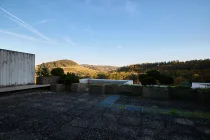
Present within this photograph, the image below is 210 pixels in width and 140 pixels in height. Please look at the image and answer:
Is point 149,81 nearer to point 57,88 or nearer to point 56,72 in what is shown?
point 57,88

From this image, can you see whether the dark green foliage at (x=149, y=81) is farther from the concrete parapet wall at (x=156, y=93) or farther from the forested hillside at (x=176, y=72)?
the forested hillside at (x=176, y=72)

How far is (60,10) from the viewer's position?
7.09 m

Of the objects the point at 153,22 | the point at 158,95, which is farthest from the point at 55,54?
the point at 158,95

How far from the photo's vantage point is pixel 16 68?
5301 millimetres

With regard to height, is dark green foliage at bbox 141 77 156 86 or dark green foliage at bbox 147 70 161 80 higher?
dark green foliage at bbox 147 70 161 80

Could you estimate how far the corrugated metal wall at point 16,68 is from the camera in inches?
188

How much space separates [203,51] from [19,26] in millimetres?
14072

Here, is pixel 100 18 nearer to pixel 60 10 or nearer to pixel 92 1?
pixel 92 1

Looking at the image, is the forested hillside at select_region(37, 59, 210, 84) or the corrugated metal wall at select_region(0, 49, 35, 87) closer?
the corrugated metal wall at select_region(0, 49, 35, 87)

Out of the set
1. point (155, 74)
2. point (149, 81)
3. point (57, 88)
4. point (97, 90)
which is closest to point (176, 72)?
point (155, 74)

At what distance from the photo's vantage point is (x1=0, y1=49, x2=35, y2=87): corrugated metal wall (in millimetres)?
4784

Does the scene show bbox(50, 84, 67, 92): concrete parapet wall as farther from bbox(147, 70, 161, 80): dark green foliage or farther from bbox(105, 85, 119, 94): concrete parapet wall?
bbox(147, 70, 161, 80): dark green foliage

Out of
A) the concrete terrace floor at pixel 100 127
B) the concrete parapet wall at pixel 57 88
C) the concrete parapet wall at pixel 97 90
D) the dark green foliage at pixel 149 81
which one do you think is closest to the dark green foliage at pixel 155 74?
the dark green foliage at pixel 149 81

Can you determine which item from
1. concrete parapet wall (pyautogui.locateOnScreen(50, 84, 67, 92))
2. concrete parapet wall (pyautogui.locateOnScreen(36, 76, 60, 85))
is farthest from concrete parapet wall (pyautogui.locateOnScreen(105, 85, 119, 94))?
concrete parapet wall (pyautogui.locateOnScreen(36, 76, 60, 85))
